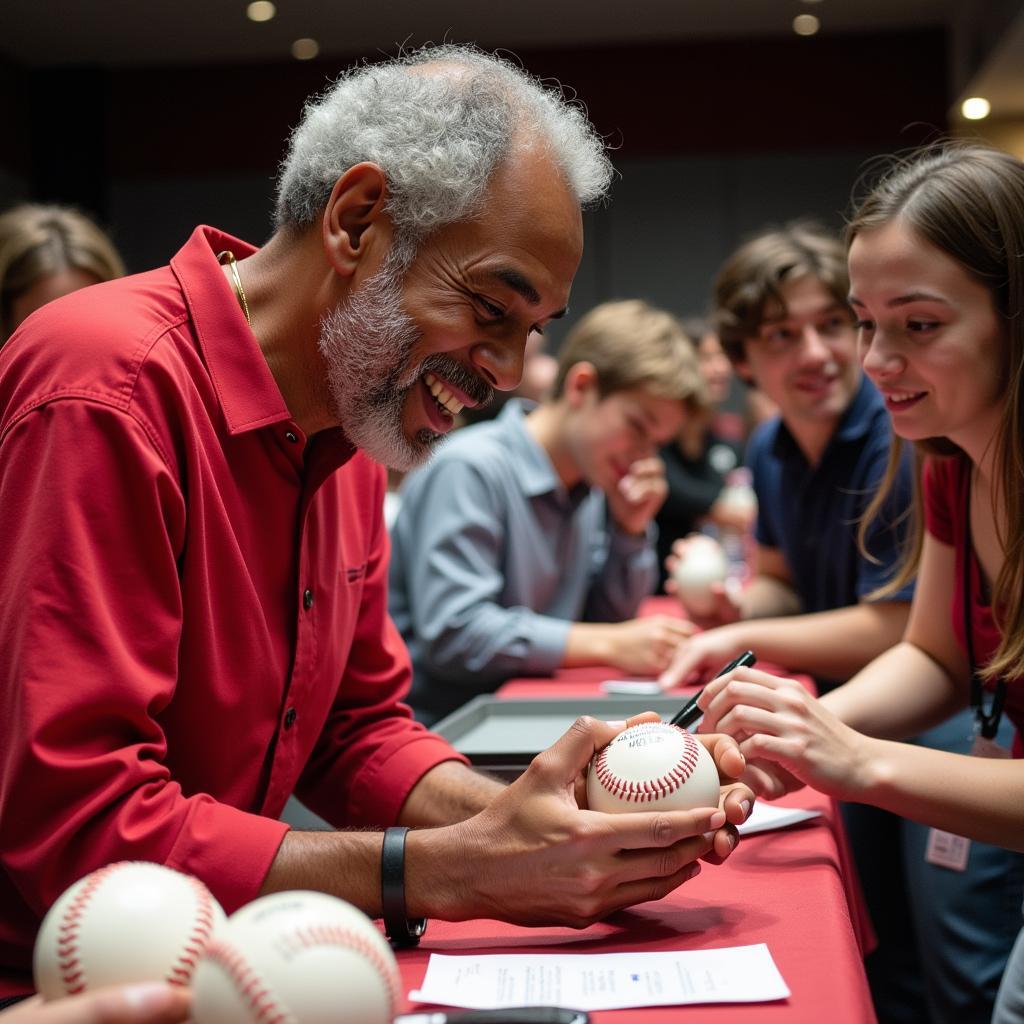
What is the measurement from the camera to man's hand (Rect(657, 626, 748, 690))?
2377 mm

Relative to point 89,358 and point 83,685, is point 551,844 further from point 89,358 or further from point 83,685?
point 89,358

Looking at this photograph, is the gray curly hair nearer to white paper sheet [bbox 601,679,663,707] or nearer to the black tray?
the black tray

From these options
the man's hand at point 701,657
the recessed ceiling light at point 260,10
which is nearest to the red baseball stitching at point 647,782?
the man's hand at point 701,657

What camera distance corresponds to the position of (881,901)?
111 inches

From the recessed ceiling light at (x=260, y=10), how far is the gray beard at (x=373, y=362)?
5443 millimetres

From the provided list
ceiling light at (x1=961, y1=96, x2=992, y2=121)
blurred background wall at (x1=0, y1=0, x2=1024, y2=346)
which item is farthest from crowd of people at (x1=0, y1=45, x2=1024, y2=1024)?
blurred background wall at (x1=0, y1=0, x2=1024, y2=346)

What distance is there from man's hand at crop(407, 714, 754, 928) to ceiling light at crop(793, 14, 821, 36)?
633 cm

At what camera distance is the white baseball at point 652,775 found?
3.93 feet

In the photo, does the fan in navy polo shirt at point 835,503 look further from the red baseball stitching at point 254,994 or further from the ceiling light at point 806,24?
the ceiling light at point 806,24

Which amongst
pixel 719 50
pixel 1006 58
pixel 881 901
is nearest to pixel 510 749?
pixel 881 901

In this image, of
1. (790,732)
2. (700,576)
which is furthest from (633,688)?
(790,732)

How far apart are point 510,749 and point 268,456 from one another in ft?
2.14

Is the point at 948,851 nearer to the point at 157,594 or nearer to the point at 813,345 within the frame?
the point at 813,345

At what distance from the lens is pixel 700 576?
2.94m
